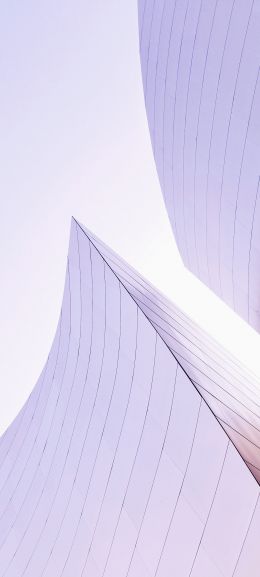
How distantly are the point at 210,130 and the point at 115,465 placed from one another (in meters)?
13.2

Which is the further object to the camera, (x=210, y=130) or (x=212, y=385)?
(x=210, y=130)

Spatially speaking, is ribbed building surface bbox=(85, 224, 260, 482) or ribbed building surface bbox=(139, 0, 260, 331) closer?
ribbed building surface bbox=(85, 224, 260, 482)

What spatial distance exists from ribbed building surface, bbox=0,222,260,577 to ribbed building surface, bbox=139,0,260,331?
601 cm

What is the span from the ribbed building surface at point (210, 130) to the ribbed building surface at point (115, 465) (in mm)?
6015

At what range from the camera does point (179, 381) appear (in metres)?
10.5

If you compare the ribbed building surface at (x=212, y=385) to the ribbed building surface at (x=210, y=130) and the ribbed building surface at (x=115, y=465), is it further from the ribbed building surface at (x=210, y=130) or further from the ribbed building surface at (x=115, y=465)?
the ribbed building surface at (x=210, y=130)

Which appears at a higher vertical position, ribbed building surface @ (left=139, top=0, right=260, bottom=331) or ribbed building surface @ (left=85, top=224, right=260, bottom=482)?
ribbed building surface @ (left=139, top=0, right=260, bottom=331)

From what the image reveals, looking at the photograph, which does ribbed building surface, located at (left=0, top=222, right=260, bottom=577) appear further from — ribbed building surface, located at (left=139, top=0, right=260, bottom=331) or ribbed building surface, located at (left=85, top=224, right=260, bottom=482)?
ribbed building surface, located at (left=139, top=0, right=260, bottom=331)

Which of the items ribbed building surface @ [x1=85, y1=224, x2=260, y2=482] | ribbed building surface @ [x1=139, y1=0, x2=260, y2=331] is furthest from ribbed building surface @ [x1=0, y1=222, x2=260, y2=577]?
ribbed building surface @ [x1=139, y1=0, x2=260, y2=331]

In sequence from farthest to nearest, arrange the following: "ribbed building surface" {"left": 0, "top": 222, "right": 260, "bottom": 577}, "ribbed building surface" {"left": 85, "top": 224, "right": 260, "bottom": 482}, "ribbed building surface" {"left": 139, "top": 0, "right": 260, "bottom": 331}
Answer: "ribbed building surface" {"left": 139, "top": 0, "right": 260, "bottom": 331}, "ribbed building surface" {"left": 85, "top": 224, "right": 260, "bottom": 482}, "ribbed building surface" {"left": 0, "top": 222, "right": 260, "bottom": 577}

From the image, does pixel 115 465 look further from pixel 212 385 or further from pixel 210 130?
pixel 210 130

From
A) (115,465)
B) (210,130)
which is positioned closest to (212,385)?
(115,465)

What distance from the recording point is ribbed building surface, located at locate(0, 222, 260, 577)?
8898 millimetres

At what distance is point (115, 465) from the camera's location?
12.6 m
